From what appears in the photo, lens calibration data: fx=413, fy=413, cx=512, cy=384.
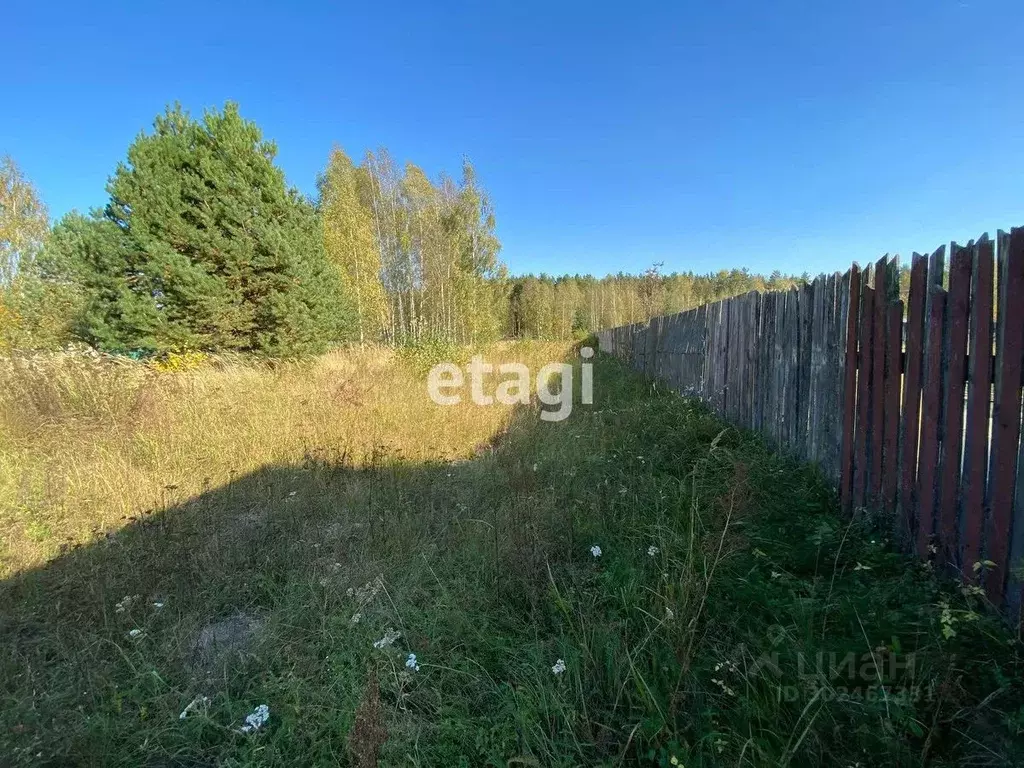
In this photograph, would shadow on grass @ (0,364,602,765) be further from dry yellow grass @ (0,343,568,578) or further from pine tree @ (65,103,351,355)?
pine tree @ (65,103,351,355)

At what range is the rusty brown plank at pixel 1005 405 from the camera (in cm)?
140

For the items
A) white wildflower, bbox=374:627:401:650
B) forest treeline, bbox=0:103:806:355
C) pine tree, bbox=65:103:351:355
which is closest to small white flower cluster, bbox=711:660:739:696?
white wildflower, bbox=374:627:401:650

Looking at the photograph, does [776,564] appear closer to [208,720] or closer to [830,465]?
[830,465]

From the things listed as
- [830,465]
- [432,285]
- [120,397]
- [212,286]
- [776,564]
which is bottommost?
[776,564]

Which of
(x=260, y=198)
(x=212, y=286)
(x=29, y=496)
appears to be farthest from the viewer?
(x=260, y=198)

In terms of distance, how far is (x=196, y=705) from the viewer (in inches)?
59.7

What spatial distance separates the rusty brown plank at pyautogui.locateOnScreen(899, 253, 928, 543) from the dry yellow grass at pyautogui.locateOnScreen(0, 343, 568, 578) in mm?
3608

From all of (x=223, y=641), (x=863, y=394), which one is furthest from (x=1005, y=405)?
(x=223, y=641)

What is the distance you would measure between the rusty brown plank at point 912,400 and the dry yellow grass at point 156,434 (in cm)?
361

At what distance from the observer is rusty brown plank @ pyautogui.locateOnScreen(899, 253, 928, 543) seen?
1.84 m

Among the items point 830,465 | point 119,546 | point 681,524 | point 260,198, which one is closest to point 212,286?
point 260,198

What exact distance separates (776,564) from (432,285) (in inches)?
742

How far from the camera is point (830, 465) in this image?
2613 millimetres

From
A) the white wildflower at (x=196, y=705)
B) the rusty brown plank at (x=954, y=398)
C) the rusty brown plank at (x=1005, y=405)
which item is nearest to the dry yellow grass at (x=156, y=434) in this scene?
the white wildflower at (x=196, y=705)
